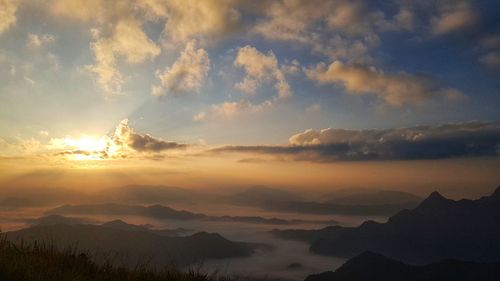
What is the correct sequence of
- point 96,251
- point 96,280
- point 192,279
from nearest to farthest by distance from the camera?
point 96,280 → point 192,279 → point 96,251

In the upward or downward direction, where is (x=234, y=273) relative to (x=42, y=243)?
downward

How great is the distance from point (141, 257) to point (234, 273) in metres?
2.52

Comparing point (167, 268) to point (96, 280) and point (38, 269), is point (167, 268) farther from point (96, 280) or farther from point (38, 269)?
point (38, 269)

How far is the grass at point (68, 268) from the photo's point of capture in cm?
962

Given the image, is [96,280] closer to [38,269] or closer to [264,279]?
[38,269]

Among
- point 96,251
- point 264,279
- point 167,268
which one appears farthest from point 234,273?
point 96,251

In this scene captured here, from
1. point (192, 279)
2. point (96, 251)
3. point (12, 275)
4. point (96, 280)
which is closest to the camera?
point (12, 275)

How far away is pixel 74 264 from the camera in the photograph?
11.4 m

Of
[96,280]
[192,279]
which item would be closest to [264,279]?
[192,279]

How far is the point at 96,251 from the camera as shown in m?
12.0

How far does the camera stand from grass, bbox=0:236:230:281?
9617mm

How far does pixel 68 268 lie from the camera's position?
428 inches

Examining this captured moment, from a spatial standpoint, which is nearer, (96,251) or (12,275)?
(12,275)

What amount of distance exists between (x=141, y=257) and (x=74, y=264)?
1627mm
